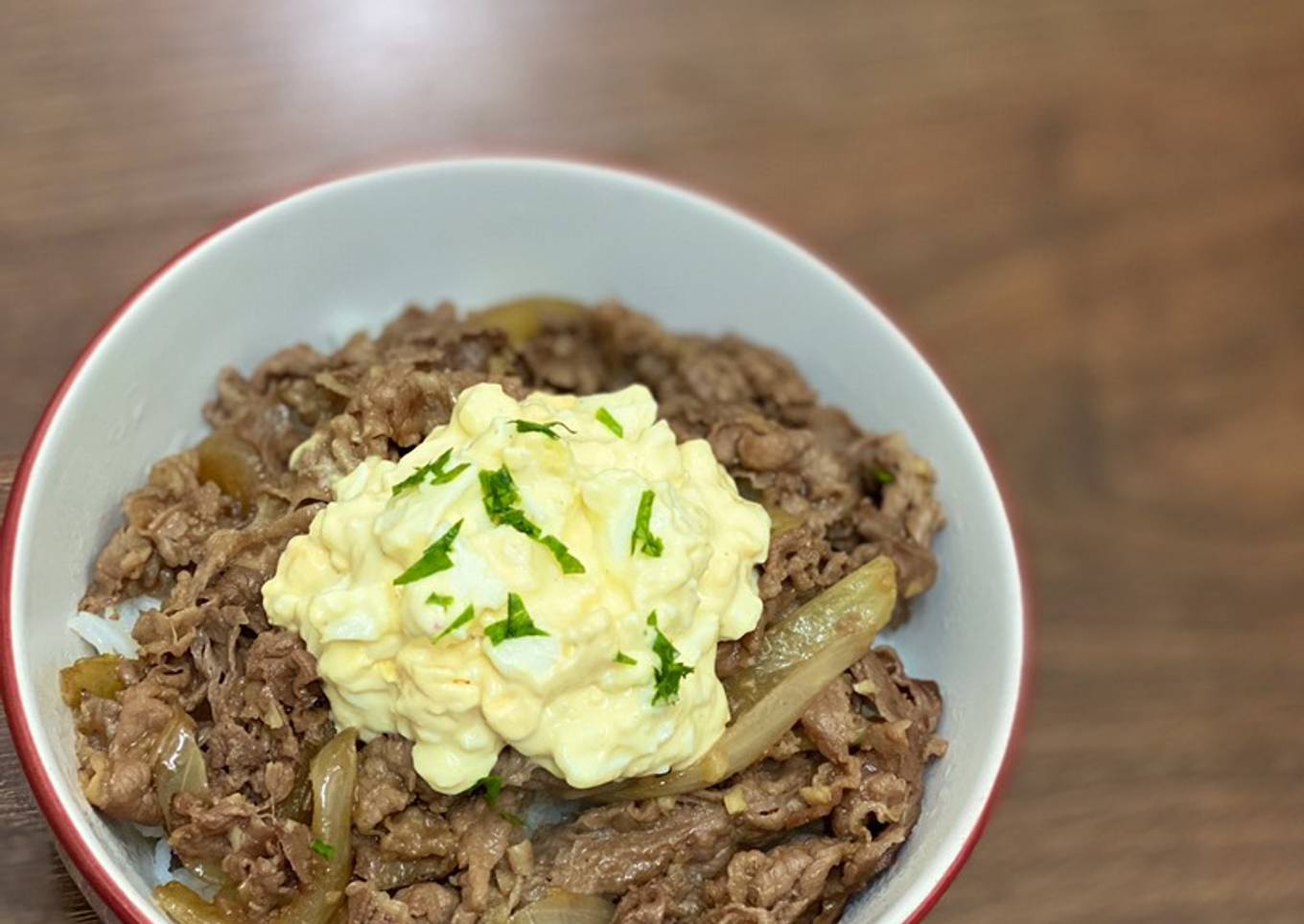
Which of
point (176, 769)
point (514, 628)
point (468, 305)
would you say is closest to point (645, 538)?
point (514, 628)

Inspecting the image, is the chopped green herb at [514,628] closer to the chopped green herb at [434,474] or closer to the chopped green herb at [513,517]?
the chopped green herb at [513,517]

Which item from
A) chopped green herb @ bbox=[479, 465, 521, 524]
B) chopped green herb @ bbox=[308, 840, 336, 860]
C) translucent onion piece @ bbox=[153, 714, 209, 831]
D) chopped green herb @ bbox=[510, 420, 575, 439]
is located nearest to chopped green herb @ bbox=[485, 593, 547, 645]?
chopped green herb @ bbox=[479, 465, 521, 524]

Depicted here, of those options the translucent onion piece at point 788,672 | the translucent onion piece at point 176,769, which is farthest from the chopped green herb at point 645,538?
the translucent onion piece at point 176,769

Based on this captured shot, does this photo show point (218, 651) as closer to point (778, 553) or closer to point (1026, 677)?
point (778, 553)

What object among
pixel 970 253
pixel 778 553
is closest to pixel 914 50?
pixel 970 253

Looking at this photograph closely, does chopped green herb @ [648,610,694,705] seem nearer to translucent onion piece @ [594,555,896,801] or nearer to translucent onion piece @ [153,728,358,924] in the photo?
translucent onion piece @ [594,555,896,801]

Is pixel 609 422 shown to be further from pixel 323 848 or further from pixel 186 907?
pixel 186 907
